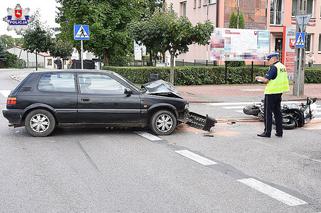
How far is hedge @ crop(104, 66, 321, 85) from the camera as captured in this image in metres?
22.6

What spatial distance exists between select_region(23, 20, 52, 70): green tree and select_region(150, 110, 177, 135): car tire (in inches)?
1388

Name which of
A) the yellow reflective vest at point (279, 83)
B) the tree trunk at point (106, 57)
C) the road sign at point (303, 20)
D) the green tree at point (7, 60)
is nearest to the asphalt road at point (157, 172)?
the yellow reflective vest at point (279, 83)

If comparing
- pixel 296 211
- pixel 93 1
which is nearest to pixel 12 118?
pixel 296 211

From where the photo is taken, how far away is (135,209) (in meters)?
4.88

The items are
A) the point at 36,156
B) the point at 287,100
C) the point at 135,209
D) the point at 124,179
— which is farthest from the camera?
the point at 287,100

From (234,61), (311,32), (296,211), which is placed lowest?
(296,211)

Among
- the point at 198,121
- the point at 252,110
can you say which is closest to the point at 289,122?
the point at 252,110

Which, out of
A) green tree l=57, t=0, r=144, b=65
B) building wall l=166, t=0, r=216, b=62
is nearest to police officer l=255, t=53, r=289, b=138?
green tree l=57, t=0, r=144, b=65

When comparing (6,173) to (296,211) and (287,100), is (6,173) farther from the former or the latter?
(287,100)

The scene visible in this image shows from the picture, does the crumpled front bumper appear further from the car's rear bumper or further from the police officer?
the car's rear bumper

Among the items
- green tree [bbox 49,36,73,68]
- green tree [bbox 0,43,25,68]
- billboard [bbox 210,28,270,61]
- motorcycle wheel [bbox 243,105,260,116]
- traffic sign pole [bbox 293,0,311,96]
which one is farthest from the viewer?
green tree [bbox 0,43,25,68]

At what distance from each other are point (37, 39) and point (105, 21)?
752 inches

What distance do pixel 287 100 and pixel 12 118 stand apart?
37.6 feet

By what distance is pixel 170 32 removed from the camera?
59.0 feet
